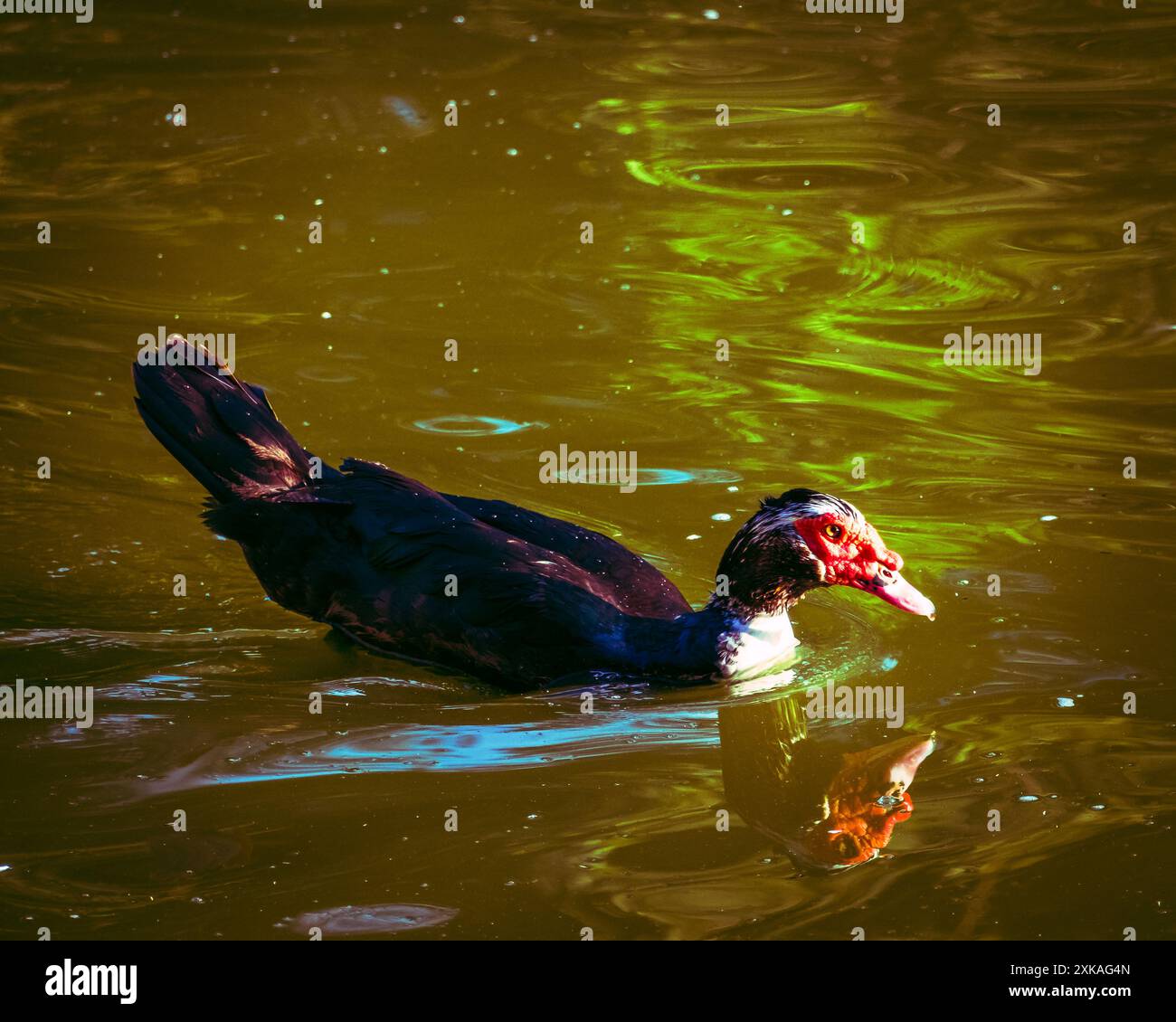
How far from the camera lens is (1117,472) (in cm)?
874

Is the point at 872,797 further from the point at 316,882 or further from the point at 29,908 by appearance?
the point at 29,908

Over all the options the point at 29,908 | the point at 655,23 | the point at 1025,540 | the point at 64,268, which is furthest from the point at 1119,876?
the point at 655,23

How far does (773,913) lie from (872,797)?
96 cm

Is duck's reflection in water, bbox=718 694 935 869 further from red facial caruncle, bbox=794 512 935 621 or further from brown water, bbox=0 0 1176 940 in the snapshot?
red facial caruncle, bbox=794 512 935 621

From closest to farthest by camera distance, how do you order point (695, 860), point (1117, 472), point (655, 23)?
point (695, 860)
point (1117, 472)
point (655, 23)

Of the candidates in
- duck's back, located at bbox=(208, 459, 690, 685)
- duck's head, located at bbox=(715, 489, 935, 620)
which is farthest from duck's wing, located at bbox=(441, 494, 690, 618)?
duck's head, located at bbox=(715, 489, 935, 620)

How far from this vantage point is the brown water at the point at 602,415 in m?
5.59

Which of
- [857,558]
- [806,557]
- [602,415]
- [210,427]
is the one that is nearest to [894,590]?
[857,558]

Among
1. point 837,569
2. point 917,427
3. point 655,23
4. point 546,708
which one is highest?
point 655,23

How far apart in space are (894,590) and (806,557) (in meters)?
0.40

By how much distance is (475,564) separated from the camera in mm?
6941

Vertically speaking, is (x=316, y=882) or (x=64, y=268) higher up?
Answer: (x=64, y=268)

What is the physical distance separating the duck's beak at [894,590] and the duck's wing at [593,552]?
2.67 feet

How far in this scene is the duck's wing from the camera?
724cm
